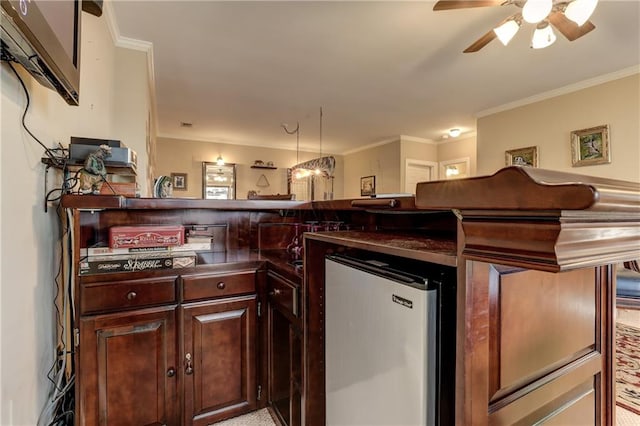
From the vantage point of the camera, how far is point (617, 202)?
0.43 m

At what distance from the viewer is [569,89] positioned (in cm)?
361

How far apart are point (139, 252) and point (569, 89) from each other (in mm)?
4671

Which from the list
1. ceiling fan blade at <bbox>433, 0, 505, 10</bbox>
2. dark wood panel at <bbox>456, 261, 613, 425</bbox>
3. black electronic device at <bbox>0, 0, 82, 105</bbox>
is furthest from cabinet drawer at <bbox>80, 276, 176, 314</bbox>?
ceiling fan blade at <bbox>433, 0, 505, 10</bbox>

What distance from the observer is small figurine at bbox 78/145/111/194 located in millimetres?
1169

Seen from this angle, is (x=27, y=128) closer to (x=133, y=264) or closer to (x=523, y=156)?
(x=133, y=264)

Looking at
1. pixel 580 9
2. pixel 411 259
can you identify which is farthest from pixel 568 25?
pixel 411 259

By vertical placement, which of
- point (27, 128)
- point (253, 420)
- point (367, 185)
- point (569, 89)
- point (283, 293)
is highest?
point (569, 89)

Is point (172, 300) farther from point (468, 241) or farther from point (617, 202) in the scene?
point (617, 202)

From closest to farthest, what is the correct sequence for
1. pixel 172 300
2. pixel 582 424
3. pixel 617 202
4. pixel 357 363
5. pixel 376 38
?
pixel 617 202, pixel 582 424, pixel 357 363, pixel 172 300, pixel 376 38

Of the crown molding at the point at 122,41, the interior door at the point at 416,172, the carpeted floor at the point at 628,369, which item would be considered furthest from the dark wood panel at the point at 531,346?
the interior door at the point at 416,172

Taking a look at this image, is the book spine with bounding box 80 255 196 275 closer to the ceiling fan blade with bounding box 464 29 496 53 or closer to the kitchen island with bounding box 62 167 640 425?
the kitchen island with bounding box 62 167 640 425

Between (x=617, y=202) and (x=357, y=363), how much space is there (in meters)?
0.80

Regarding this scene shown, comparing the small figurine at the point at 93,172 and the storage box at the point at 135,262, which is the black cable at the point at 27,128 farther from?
the storage box at the point at 135,262

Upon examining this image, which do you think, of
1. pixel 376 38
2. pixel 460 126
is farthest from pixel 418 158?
pixel 376 38
